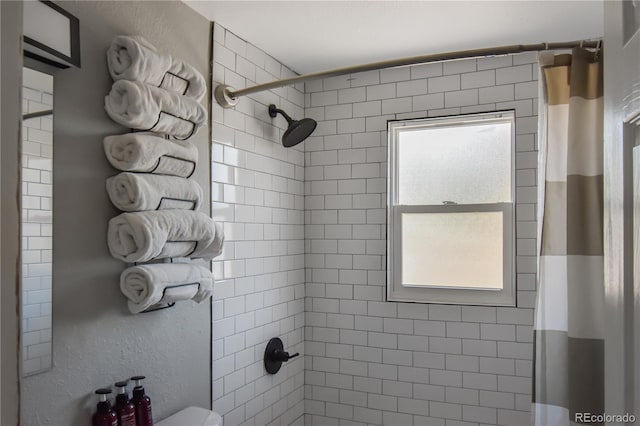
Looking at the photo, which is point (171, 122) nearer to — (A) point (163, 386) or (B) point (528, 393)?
(A) point (163, 386)

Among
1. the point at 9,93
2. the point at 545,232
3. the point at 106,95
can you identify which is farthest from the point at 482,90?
the point at 9,93

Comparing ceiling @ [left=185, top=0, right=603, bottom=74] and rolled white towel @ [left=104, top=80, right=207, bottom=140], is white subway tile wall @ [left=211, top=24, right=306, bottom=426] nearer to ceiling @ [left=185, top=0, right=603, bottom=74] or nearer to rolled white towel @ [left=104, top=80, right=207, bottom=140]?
ceiling @ [left=185, top=0, right=603, bottom=74]

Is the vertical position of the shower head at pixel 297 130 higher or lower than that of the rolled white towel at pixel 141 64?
lower

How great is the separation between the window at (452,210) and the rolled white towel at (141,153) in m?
1.42

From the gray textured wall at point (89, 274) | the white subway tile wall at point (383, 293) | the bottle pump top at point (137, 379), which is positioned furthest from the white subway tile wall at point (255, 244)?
the bottle pump top at point (137, 379)

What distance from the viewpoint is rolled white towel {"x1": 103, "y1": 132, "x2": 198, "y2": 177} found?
155 cm

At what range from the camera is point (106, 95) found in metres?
1.59

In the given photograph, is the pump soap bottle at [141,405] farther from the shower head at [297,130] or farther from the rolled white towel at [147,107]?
the shower head at [297,130]

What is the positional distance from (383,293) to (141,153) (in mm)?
1638

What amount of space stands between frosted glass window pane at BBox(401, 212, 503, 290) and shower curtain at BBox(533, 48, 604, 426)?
856mm

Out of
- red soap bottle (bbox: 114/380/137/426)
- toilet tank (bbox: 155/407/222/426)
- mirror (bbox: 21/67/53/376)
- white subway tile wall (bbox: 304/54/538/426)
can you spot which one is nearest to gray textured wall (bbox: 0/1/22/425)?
mirror (bbox: 21/67/53/376)

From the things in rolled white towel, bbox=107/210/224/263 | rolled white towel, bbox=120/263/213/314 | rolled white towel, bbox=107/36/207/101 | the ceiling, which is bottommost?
rolled white towel, bbox=120/263/213/314

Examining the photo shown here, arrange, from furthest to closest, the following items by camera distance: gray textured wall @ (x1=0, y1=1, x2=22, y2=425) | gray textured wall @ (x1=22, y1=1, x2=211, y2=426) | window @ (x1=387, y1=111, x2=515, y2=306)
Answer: window @ (x1=387, y1=111, x2=515, y2=306) → gray textured wall @ (x1=22, y1=1, x2=211, y2=426) → gray textured wall @ (x1=0, y1=1, x2=22, y2=425)

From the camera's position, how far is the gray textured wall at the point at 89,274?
1.43m
